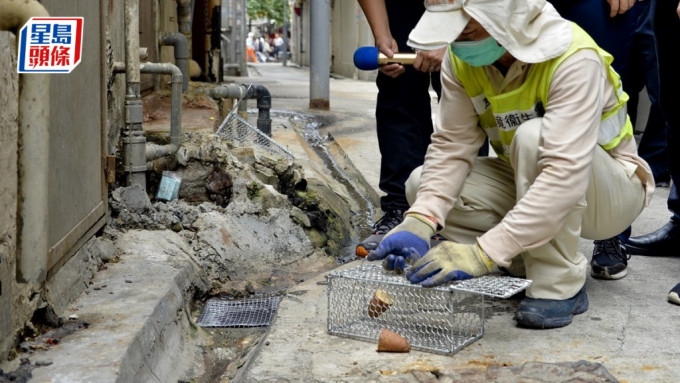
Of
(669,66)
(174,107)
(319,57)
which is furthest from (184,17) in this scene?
(669,66)

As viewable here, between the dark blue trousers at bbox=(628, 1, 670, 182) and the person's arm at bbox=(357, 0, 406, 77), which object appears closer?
the person's arm at bbox=(357, 0, 406, 77)

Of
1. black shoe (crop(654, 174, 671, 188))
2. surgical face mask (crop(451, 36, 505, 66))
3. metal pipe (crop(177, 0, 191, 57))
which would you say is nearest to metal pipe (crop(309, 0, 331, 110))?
metal pipe (crop(177, 0, 191, 57))

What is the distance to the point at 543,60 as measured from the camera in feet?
8.98

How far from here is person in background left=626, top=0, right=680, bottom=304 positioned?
3609 millimetres

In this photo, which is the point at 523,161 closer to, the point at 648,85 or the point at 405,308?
the point at 405,308

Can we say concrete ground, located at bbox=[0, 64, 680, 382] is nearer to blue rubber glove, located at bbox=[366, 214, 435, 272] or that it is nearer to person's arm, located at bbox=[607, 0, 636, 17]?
blue rubber glove, located at bbox=[366, 214, 435, 272]

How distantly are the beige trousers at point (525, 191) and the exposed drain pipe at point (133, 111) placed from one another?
57.4 inches

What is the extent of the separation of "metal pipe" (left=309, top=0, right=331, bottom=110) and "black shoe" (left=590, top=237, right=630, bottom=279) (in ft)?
21.1

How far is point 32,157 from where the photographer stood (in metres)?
2.04

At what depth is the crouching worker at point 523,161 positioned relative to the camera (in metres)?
2.72

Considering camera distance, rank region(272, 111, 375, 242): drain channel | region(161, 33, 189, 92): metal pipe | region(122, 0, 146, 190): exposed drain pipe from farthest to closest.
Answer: region(161, 33, 189, 92): metal pipe
region(272, 111, 375, 242): drain channel
region(122, 0, 146, 190): exposed drain pipe

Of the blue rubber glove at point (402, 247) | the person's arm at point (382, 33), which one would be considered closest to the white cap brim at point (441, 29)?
the blue rubber glove at point (402, 247)

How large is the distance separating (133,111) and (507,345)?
85.6 inches

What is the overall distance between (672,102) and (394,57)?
121cm
